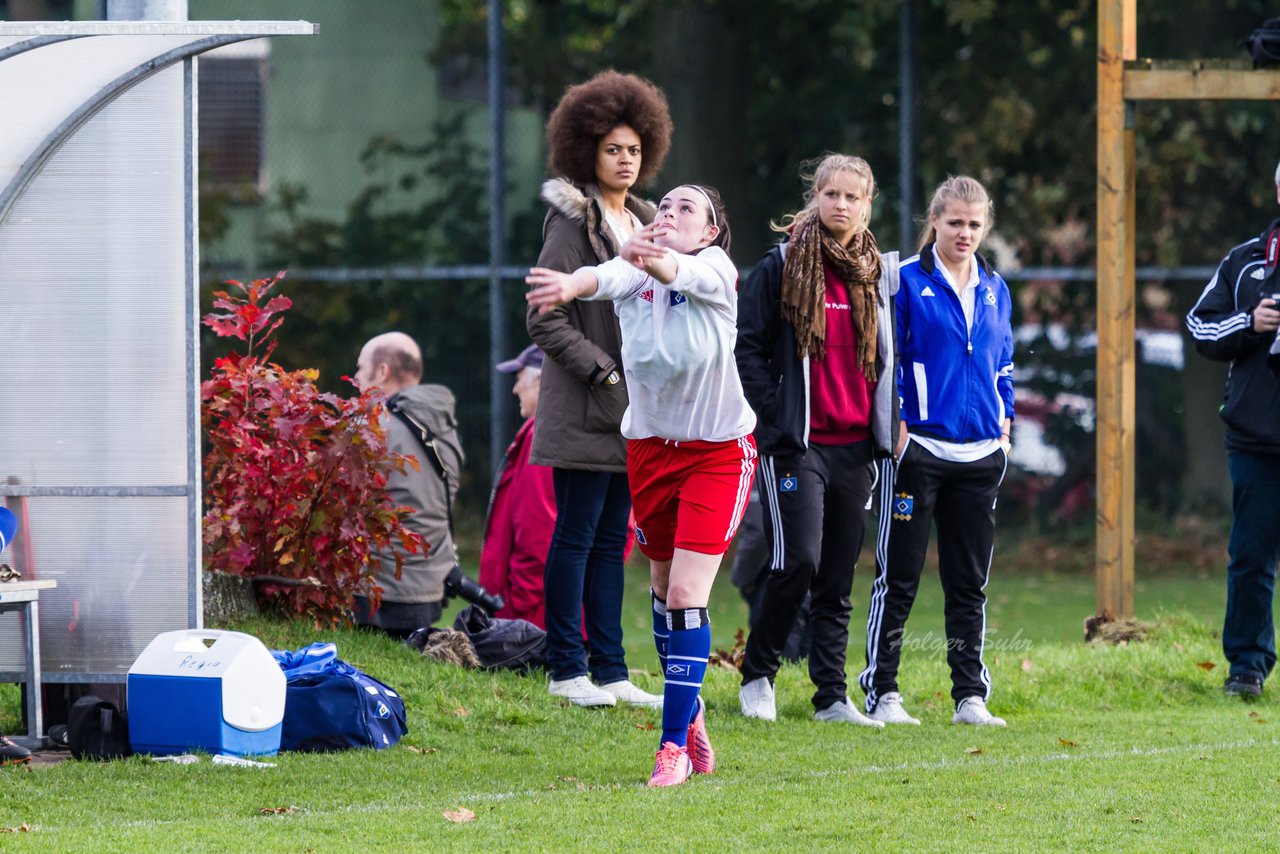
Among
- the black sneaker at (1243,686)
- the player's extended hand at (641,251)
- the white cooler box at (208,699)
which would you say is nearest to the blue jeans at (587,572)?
the white cooler box at (208,699)

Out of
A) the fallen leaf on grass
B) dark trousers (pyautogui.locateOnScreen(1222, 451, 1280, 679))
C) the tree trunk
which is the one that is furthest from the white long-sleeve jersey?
the tree trunk

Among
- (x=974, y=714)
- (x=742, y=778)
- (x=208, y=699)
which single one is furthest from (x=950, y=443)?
(x=208, y=699)

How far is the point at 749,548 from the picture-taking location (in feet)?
29.2

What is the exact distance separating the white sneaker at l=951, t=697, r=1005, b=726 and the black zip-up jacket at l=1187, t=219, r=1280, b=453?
5.63 feet

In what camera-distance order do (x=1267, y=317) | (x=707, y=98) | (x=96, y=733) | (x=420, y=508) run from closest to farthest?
(x=96, y=733)
(x=1267, y=317)
(x=420, y=508)
(x=707, y=98)

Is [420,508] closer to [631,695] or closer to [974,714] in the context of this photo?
[631,695]

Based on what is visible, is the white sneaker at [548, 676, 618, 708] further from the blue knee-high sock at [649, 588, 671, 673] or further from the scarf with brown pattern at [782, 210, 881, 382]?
the scarf with brown pattern at [782, 210, 881, 382]

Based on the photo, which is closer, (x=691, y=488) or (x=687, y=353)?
(x=687, y=353)

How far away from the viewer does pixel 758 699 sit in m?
7.31

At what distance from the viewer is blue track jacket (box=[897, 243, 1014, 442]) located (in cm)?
719

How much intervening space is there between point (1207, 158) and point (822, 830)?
470 inches

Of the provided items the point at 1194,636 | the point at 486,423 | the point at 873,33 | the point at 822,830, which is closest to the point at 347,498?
the point at 822,830

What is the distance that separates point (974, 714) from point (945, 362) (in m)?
1.36

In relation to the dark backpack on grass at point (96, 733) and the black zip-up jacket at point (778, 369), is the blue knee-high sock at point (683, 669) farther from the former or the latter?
the dark backpack on grass at point (96, 733)
